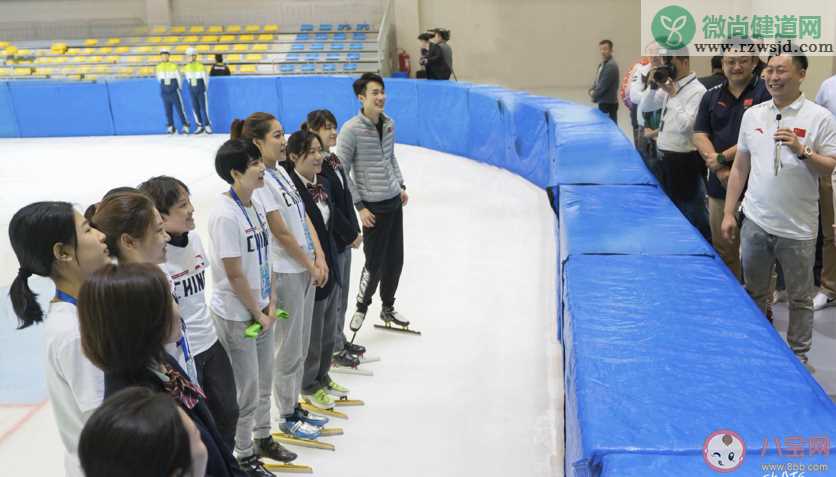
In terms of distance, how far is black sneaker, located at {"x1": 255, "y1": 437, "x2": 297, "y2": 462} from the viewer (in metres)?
3.39

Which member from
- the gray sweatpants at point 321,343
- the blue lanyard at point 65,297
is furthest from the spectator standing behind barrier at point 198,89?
the blue lanyard at point 65,297

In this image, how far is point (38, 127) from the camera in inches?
582

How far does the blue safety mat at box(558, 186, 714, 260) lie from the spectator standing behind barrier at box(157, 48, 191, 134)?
11.1 metres

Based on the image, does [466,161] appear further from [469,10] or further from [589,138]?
[469,10]

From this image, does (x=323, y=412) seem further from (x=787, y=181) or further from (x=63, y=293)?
(x=787, y=181)

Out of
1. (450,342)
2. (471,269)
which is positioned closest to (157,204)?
(450,342)

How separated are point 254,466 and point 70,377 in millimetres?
1622

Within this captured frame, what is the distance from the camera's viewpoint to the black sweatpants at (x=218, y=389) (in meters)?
2.80

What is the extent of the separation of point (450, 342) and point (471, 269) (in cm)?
143

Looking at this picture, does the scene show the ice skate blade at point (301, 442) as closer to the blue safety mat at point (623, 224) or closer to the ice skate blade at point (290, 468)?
the ice skate blade at point (290, 468)

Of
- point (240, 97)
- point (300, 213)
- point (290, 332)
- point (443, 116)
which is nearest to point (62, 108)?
point (240, 97)

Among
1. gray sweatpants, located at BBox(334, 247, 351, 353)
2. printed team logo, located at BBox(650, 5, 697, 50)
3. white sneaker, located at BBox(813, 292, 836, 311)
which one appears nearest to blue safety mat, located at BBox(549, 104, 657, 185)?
white sneaker, located at BBox(813, 292, 836, 311)

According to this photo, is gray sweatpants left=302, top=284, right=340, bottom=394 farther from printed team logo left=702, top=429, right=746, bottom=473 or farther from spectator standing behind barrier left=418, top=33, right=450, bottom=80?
spectator standing behind barrier left=418, top=33, right=450, bottom=80

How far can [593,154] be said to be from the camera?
5.65 m
